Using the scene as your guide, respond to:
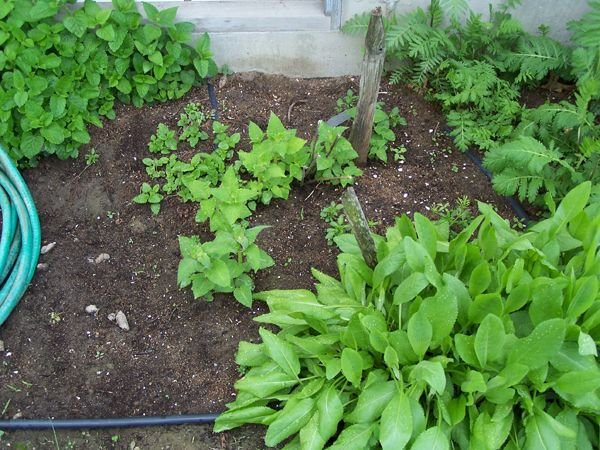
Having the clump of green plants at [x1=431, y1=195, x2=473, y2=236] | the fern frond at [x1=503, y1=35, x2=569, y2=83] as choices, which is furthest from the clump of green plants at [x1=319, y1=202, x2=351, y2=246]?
the fern frond at [x1=503, y1=35, x2=569, y2=83]

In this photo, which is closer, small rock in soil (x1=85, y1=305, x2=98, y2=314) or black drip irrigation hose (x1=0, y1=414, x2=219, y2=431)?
black drip irrigation hose (x1=0, y1=414, x2=219, y2=431)

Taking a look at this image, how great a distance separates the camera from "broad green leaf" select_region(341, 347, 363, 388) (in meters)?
2.23

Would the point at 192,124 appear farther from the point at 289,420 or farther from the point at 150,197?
the point at 289,420

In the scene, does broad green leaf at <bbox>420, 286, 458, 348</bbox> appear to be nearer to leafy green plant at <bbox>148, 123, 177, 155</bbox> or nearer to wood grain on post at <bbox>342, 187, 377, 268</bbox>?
wood grain on post at <bbox>342, 187, 377, 268</bbox>

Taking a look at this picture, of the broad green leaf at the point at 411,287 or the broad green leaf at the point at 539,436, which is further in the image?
the broad green leaf at the point at 411,287

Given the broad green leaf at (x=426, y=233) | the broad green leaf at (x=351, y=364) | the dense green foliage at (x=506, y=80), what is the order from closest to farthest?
the broad green leaf at (x=351, y=364) < the broad green leaf at (x=426, y=233) < the dense green foliage at (x=506, y=80)

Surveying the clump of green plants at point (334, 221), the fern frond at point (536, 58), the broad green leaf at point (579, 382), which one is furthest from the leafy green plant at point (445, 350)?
the fern frond at point (536, 58)

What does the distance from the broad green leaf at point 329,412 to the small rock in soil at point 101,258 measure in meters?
1.29

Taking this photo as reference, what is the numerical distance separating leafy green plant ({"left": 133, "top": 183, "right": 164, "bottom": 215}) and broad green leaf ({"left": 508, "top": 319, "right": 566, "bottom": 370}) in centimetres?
181

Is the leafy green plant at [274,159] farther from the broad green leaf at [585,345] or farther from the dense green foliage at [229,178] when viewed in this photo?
the broad green leaf at [585,345]

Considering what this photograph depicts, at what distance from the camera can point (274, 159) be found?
3.05 m

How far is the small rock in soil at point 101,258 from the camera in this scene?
2990 millimetres

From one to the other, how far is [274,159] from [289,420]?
1.27 m

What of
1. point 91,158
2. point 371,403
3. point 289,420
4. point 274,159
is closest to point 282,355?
point 289,420
